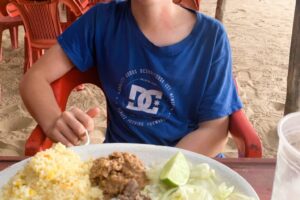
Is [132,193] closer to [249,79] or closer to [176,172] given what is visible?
[176,172]

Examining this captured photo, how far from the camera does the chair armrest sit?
56.1 inches

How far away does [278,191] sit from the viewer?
856 millimetres

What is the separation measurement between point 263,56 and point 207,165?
4.28 metres

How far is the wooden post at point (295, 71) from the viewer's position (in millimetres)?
2570

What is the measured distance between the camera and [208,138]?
1.49 meters

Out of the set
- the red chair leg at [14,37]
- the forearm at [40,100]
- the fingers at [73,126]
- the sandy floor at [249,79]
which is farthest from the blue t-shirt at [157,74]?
the red chair leg at [14,37]

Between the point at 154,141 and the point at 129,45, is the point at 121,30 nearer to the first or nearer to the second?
the point at 129,45

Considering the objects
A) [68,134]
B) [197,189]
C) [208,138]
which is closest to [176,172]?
[197,189]

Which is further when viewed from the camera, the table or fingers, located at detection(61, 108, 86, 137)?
fingers, located at detection(61, 108, 86, 137)

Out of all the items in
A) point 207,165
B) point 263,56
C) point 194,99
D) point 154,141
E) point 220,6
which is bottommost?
point 263,56

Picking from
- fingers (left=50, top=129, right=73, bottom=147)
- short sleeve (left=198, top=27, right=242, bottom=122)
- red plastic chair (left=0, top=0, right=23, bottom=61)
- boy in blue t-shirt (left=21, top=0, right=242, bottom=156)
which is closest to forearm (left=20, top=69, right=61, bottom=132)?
boy in blue t-shirt (left=21, top=0, right=242, bottom=156)

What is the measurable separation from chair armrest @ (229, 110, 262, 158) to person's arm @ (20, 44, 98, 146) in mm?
511

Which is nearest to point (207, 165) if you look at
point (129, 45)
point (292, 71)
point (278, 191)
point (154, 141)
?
point (278, 191)

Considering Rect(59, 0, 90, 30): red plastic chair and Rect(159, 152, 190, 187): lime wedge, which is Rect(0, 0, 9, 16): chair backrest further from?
Rect(159, 152, 190, 187): lime wedge
